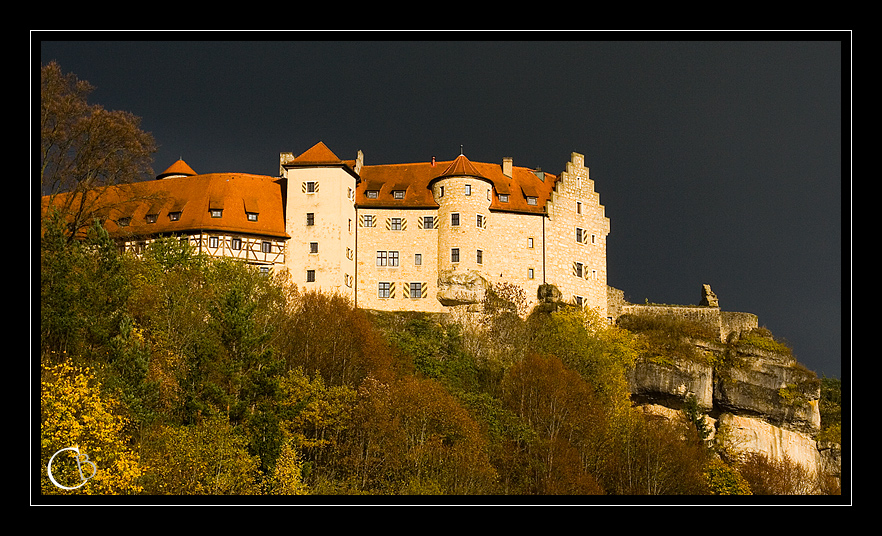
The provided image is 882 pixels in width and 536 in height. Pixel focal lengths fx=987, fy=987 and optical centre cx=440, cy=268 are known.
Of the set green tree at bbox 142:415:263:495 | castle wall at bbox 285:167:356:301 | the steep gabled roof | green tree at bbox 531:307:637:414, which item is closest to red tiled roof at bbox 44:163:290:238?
castle wall at bbox 285:167:356:301

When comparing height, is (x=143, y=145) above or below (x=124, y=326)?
above

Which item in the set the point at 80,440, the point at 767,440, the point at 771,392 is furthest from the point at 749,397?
the point at 80,440

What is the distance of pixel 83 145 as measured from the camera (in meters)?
37.7

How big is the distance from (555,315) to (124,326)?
25381 millimetres

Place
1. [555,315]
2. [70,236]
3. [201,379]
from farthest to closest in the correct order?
[555,315] < [70,236] < [201,379]

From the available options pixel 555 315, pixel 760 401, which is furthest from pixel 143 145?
pixel 760 401

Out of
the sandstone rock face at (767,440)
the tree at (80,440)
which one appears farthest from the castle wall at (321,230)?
the tree at (80,440)

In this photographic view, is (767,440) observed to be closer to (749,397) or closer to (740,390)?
(749,397)

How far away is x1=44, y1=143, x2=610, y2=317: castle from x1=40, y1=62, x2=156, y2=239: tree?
7329 millimetres

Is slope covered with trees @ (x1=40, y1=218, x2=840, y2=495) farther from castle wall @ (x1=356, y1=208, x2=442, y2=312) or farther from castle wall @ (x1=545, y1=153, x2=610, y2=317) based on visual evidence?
castle wall @ (x1=545, y1=153, x2=610, y2=317)

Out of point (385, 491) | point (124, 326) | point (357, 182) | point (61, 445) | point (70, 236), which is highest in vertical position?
point (357, 182)

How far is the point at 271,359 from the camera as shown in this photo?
1281 inches

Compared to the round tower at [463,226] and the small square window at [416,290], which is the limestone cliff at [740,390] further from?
the small square window at [416,290]

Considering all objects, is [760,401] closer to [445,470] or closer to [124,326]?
[445,470]
